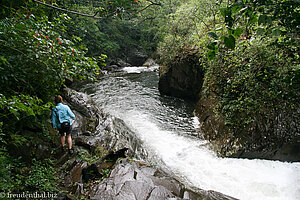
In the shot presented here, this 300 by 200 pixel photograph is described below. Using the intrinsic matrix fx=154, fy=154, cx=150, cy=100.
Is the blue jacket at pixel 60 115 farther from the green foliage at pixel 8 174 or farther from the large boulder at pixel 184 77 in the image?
the large boulder at pixel 184 77

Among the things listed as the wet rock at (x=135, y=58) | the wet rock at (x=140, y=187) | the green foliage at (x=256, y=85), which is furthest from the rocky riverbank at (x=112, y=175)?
the wet rock at (x=135, y=58)

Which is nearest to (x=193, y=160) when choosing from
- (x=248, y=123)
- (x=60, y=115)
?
(x=248, y=123)

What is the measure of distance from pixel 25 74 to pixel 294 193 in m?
7.72

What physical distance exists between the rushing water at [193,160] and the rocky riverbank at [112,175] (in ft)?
2.24

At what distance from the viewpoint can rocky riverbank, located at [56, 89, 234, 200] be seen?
358 centimetres

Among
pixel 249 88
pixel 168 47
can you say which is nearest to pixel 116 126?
pixel 249 88

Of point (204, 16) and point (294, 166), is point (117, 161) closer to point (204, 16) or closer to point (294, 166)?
point (294, 166)

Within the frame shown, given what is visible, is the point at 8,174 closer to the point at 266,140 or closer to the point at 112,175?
the point at 112,175

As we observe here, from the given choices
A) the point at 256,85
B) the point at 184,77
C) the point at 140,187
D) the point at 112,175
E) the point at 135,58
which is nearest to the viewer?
the point at 140,187

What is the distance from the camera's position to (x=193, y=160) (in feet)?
19.0

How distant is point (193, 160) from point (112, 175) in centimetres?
313

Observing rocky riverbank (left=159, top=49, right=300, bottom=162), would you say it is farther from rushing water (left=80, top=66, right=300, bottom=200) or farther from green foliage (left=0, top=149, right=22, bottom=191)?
green foliage (left=0, top=149, right=22, bottom=191)

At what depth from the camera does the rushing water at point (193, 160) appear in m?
4.46

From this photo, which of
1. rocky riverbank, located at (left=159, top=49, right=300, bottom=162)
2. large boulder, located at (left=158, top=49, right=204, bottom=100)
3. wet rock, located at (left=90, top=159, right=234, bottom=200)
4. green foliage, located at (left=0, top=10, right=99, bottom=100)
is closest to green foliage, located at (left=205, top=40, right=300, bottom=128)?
rocky riverbank, located at (left=159, top=49, right=300, bottom=162)
